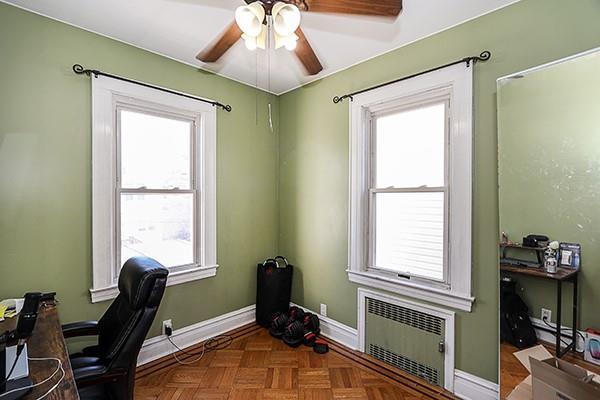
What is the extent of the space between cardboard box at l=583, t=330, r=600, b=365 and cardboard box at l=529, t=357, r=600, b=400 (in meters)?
0.07

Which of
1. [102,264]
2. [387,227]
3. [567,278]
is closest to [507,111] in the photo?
[567,278]

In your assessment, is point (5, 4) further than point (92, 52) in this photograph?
No

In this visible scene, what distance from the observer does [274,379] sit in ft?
7.18

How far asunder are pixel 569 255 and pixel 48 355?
2603mm

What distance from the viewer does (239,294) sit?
300 centimetres

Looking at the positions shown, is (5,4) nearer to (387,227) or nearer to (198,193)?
(198,193)

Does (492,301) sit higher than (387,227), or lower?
lower

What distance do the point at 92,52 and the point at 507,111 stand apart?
2876mm

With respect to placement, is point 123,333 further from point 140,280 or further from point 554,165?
point 554,165

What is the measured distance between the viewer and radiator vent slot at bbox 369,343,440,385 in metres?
2.10

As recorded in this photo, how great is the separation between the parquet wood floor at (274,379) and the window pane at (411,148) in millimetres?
1552

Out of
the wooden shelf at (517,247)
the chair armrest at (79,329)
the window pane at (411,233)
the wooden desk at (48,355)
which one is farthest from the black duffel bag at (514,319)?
the chair armrest at (79,329)

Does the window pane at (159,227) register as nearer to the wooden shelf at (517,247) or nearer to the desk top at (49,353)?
the desk top at (49,353)

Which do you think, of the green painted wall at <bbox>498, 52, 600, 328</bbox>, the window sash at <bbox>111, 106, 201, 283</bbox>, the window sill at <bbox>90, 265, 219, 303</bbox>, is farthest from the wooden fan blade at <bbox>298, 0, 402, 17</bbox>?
the window sill at <bbox>90, 265, 219, 303</bbox>
